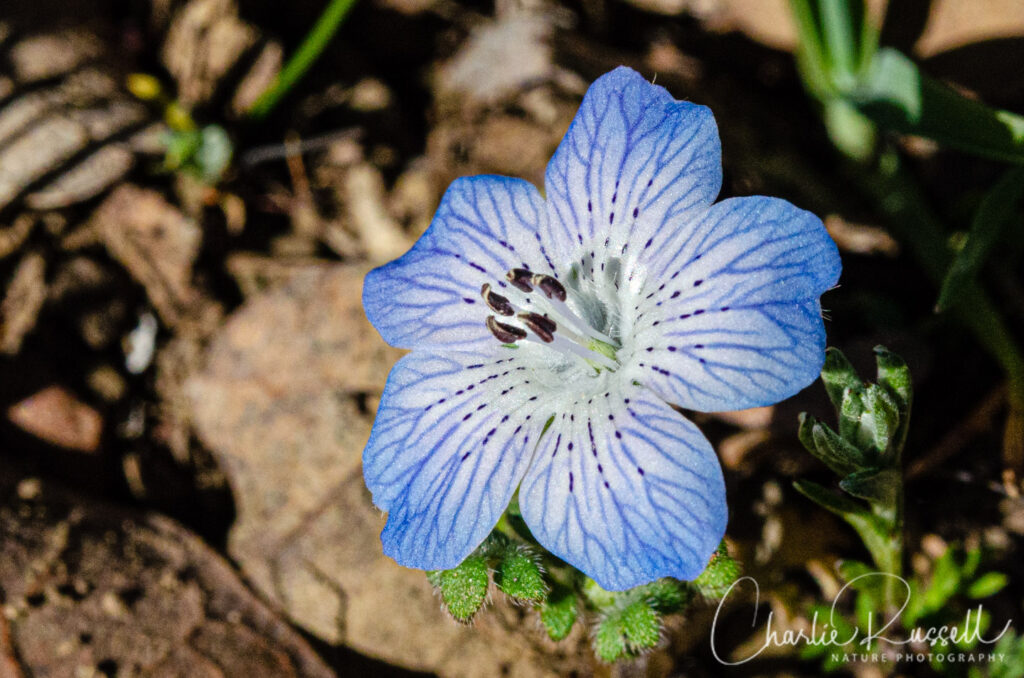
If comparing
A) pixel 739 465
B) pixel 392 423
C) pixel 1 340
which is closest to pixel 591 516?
pixel 392 423

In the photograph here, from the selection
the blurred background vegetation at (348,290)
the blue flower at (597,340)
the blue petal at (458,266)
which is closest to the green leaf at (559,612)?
the blurred background vegetation at (348,290)

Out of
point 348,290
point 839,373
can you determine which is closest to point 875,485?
point 839,373

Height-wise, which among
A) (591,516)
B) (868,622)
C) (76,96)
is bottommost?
(868,622)

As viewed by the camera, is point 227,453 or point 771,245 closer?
point 771,245

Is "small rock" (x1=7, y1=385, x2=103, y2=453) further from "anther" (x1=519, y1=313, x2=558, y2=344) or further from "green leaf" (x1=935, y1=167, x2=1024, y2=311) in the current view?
"green leaf" (x1=935, y1=167, x2=1024, y2=311)

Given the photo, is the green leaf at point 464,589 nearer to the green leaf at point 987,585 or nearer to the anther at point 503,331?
the anther at point 503,331

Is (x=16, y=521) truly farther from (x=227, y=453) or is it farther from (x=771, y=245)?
(x=771, y=245)

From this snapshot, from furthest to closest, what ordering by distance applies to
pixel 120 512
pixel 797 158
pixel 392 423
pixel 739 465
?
pixel 797 158 → pixel 120 512 → pixel 739 465 → pixel 392 423
